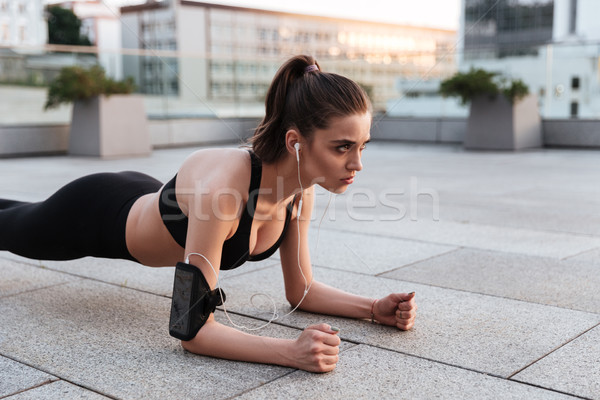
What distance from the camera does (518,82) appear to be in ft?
42.9

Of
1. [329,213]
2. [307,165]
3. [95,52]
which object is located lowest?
[329,213]

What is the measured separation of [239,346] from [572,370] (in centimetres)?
122

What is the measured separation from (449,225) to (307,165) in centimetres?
332

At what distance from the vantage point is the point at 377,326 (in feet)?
9.59

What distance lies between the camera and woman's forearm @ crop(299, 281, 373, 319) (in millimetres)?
2988

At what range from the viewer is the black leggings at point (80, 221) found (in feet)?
9.73

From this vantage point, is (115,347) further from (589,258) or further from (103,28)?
(103,28)

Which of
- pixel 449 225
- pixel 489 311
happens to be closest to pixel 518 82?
pixel 449 225

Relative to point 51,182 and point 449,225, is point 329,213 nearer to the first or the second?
point 449,225

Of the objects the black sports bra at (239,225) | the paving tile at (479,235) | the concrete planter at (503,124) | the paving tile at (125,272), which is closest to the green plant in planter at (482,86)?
the concrete planter at (503,124)

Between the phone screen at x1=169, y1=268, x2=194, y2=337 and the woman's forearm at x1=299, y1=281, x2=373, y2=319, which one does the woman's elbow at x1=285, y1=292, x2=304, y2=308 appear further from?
the phone screen at x1=169, y1=268, x2=194, y2=337

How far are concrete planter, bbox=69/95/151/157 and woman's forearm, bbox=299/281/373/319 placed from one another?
9.89 metres

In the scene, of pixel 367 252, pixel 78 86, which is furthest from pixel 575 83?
pixel 367 252

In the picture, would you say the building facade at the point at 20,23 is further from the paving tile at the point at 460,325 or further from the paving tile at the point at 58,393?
the paving tile at the point at 58,393
